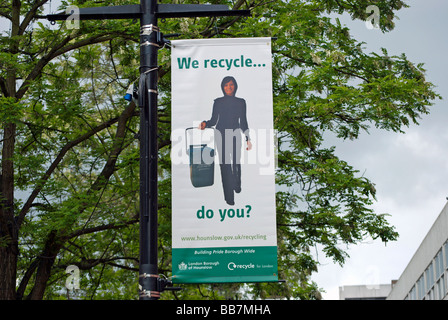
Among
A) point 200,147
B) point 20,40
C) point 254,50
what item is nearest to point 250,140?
point 200,147

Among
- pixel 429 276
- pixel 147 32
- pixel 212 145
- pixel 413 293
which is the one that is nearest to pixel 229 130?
pixel 212 145

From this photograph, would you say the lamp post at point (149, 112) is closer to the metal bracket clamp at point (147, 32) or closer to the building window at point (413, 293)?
the metal bracket clamp at point (147, 32)

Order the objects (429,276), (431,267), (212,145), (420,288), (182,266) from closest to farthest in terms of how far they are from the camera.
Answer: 1. (182,266)
2. (212,145)
3. (431,267)
4. (429,276)
5. (420,288)

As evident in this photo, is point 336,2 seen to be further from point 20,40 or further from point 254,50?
Result: point 254,50

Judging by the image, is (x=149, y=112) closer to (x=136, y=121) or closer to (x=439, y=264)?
(x=136, y=121)

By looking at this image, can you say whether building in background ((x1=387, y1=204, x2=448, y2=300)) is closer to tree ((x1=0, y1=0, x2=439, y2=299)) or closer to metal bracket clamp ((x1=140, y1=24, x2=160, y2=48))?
tree ((x1=0, y1=0, x2=439, y2=299))

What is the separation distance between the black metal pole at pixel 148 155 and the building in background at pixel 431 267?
29.9m

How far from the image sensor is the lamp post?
7.53 metres

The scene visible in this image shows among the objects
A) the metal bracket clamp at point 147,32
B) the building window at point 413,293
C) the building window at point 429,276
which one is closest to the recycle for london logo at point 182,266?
the metal bracket clamp at point 147,32

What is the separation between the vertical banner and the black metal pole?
0.36m

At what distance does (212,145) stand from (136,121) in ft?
42.0

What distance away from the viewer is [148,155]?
7.84 m

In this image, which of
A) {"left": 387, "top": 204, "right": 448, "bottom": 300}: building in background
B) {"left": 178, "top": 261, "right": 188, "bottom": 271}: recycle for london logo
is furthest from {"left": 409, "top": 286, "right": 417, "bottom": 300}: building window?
{"left": 178, "top": 261, "right": 188, "bottom": 271}: recycle for london logo

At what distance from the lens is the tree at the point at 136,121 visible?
1723cm
